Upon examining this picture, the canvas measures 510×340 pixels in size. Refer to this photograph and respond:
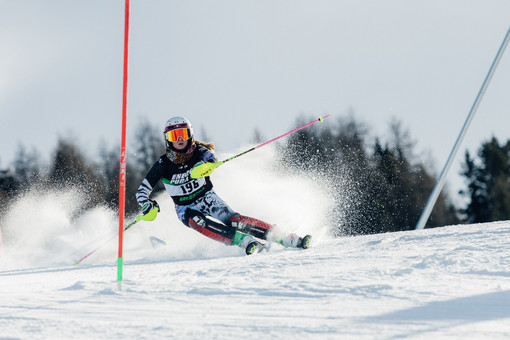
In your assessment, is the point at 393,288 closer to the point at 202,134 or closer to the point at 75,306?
the point at 75,306

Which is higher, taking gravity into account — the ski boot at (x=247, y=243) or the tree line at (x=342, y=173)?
the tree line at (x=342, y=173)

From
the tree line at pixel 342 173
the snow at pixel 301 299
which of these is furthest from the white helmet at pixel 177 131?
the tree line at pixel 342 173

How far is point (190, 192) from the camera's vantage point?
6535 millimetres

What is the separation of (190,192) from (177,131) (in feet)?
2.52

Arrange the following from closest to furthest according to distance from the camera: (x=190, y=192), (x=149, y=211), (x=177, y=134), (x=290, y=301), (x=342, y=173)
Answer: (x=290, y=301) → (x=149, y=211) → (x=177, y=134) → (x=190, y=192) → (x=342, y=173)

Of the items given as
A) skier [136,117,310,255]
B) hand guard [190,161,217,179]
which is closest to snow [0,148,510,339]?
skier [136,117,310,255]

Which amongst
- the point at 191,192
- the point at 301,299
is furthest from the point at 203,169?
the point at 301,299

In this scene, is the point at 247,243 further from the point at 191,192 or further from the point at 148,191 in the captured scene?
the point at 148,191

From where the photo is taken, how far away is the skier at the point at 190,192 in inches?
246

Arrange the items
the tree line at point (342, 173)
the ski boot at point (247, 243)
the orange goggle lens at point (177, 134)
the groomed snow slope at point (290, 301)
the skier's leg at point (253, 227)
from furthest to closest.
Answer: the tree line at point (342, 173)
the orange goggle lens at point (177, 134)
the skier's leg at point (253, 227)
the ski boot at point (247, 243)
the groomed snow slope at point (290, 301)

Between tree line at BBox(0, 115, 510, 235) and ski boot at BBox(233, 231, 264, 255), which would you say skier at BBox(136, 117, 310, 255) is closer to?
ski boot at BBox(233, 231, 264, 255)

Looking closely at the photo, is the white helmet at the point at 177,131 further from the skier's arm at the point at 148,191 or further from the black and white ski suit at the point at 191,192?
the skier's arm at the point at 148,191

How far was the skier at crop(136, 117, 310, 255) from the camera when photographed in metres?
6.24

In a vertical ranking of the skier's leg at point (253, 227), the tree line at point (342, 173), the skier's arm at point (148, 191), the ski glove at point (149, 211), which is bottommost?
the skier's leg at point (253, 227)
